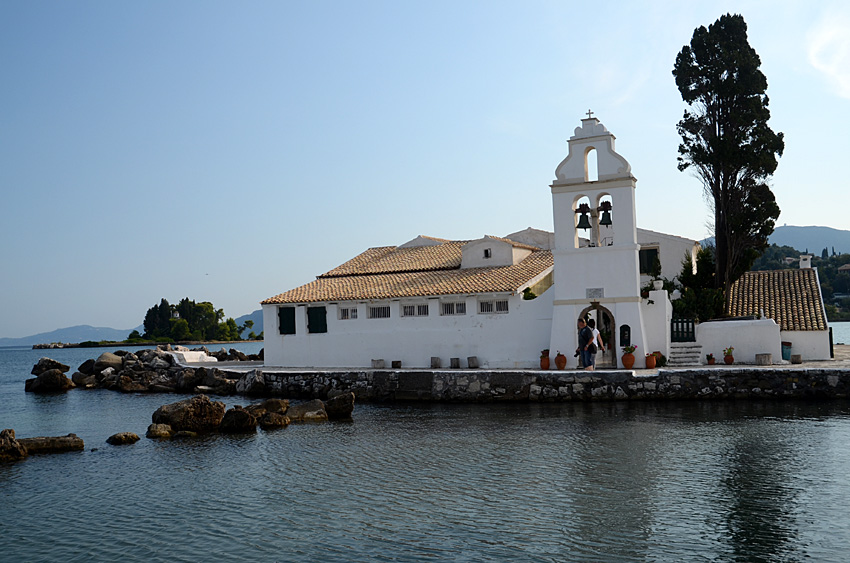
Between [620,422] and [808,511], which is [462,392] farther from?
[808,511]

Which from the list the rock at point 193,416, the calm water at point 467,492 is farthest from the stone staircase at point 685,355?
the rock at point 193,416

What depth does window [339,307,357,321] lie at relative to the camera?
3130 cm

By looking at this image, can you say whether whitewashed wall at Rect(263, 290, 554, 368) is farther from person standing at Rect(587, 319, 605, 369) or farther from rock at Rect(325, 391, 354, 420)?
rock at Rect(325, 391, 354, 420)

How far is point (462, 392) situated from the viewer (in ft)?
81.6

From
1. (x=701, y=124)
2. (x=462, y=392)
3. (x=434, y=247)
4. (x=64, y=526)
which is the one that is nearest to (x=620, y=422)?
(x=462, y=392)

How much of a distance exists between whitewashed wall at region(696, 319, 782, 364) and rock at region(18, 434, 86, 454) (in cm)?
2036

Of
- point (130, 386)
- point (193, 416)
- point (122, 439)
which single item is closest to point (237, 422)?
point (193, 416)

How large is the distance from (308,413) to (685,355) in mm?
13332

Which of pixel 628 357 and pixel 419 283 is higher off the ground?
pixel 419 283

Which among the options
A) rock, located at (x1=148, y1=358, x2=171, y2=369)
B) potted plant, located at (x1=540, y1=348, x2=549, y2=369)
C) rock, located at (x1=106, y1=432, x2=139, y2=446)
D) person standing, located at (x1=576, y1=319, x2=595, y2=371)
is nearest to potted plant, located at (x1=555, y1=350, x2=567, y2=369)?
potted plant, located at (x1=540, y1=348, x2=549, y2=369)

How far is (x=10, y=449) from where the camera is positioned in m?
18.4

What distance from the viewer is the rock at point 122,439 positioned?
65.4ft

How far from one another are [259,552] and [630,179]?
1890cm

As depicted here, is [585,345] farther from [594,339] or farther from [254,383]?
[254,383]
